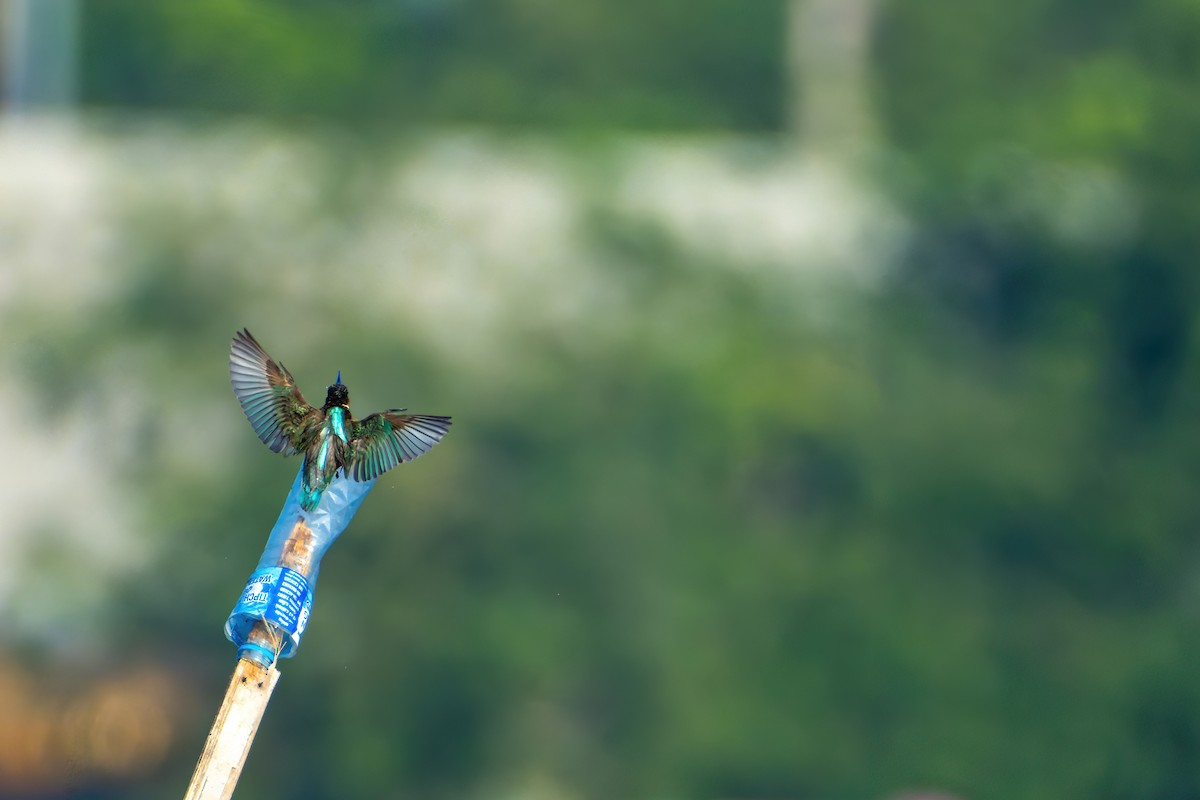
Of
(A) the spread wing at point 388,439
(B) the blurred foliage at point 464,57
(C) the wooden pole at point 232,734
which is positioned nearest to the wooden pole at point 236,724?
(C) the wooden pole at point 232,734

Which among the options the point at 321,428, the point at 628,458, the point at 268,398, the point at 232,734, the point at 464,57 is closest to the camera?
the point at 232,734

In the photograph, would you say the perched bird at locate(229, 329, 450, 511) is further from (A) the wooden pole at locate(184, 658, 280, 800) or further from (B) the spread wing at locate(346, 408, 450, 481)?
(A) the wooden pole at locate(184, 658, 280, 800)

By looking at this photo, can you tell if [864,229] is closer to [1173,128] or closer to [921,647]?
[1173,128]

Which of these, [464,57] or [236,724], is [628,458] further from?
[236,724]

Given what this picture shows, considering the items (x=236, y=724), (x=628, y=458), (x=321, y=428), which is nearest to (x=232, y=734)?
(x=236, y=724)

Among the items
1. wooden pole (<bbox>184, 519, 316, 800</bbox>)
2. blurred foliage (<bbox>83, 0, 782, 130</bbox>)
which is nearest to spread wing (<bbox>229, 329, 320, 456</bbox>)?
wooden pole (<bbox>184, 519, 316, 800</bbox>)

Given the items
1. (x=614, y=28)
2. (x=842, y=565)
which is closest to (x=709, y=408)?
(x=842, y=565)
